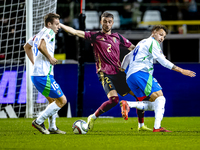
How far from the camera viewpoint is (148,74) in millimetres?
5184

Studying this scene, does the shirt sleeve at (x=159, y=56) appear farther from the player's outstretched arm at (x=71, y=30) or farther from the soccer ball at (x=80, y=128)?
the soccer ball at (x=80, y=128)

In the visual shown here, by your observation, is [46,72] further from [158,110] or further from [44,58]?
[158,110]

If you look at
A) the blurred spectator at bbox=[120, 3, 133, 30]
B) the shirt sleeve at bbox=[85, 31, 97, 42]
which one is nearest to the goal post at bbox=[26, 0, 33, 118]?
the shirt sleeve at bbox=[85, 31, 97, 42]

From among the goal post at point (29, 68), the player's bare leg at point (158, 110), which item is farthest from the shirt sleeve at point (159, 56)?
the goal post at point (29, 68)

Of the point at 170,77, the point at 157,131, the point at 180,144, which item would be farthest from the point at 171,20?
the point at 180,144

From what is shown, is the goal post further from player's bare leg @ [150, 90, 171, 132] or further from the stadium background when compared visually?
player's bare leg @ [150, 90, 171, 132]

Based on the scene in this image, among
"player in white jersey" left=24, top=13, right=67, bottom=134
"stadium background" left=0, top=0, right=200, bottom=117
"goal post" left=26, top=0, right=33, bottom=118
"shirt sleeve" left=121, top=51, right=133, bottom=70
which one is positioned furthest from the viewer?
"stadium background" left=0, top=0, right=200, bottom=117

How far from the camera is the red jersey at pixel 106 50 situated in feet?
18.9

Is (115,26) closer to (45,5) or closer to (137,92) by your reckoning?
(45,5)

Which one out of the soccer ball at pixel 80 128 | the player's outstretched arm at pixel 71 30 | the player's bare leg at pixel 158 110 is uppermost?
the player's outstretched arm at pixel 71 30

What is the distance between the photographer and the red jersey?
5774 mm

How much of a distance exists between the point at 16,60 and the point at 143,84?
4895 millimetres

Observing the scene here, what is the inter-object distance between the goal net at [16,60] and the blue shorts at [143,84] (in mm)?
4044

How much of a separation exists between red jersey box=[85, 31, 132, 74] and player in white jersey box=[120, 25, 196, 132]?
1.40ft
